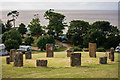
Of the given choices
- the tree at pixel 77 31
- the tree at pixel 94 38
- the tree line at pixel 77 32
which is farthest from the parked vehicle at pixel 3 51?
the tree at pixel 77 31

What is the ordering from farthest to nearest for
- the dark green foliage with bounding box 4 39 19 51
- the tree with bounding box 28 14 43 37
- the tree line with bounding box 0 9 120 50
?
the tree with bounding box 28 14 43 37 < the tree line with bounding box 0 9 120 50 < the dark green foliage with bounding box 4 39 19 51

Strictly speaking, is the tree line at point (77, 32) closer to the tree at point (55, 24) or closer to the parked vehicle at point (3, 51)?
the tree at point (55, 24)

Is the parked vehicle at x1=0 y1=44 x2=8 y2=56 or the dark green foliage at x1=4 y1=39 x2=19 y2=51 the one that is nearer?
the parked vehicle at x1=0 y1=44 x2=8 y2=56

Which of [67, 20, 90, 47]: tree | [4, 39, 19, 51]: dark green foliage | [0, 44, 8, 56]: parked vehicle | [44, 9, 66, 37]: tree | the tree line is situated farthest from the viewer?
[44, 9, 66, 37]: tree

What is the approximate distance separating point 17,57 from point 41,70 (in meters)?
2.71

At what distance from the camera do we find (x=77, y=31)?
49.7 m

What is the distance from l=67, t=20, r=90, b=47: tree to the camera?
4847 cm

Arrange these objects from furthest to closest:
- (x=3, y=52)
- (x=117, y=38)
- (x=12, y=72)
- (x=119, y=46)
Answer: (x=117, y=38) → (x=119, y=46) → (x=3, y=52) → (x=12, y=72)

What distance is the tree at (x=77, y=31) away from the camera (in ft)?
159

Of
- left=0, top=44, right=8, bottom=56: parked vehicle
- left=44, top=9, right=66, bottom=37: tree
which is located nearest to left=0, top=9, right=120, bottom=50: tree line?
left=44, top=9, right=66, bottom=37: tree

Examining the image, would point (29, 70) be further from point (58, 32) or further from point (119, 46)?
point (58, 32)

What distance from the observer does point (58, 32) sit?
52.7 meters

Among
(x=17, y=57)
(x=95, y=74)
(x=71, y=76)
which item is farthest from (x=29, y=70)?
(x=95, y=74)

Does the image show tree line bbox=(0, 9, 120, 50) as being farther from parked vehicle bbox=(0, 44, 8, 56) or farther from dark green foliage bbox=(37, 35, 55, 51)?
parked vehicle bbox=(0, 44, 8, 56)
